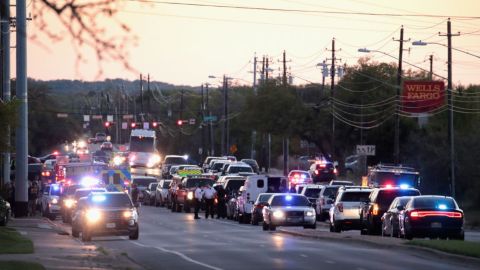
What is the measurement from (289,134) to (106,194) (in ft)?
200

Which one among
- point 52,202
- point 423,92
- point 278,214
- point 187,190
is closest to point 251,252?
point 278,214

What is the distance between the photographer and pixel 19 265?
74.7 ft

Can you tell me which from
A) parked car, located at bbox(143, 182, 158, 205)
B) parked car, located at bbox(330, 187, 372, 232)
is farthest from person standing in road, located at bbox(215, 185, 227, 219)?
parked car, located at bbox(143, 182, 158, 205)

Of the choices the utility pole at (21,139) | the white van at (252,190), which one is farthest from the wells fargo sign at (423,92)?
the utility pole at (21,139)

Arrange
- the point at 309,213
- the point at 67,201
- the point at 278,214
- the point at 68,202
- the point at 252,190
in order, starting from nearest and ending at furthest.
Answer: the point at 278,214 → the point at 309,213 → the point at 68,202 → the point at 67,201 → the point at 252,190

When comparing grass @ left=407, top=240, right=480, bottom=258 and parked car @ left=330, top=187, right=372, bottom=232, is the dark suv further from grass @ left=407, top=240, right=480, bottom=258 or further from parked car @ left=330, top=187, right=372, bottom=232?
grass @ left=407, top=240, right=480, bottom=258

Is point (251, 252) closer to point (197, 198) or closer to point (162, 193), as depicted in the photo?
point (197, 198)

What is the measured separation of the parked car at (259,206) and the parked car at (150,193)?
982 inches

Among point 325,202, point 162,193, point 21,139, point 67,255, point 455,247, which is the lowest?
point 162,193

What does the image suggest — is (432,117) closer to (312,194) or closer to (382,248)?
(312,194)

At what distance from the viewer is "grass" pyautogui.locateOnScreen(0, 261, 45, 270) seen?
874 inches

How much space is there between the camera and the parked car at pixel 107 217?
120 ft

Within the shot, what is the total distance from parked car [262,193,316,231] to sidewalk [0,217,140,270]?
8469mm

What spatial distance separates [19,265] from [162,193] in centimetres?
4773
